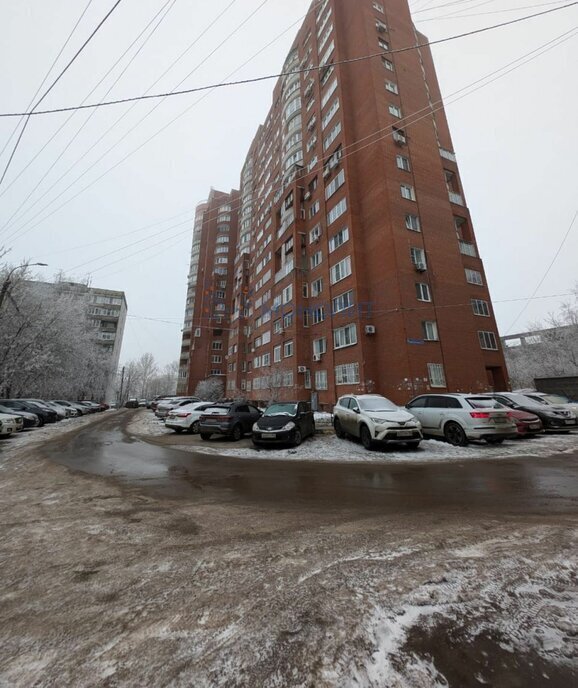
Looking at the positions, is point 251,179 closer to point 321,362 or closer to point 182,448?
point 321,362

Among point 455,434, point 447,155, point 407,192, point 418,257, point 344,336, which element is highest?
point 447,155

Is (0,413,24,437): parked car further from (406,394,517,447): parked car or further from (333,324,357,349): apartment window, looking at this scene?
(333,324,357,349): apartment window

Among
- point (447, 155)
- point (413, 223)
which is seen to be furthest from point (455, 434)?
point (447, 155)

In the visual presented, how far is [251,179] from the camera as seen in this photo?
54156 millimetres

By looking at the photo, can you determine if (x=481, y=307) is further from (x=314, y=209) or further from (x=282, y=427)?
(x=282, y=427)

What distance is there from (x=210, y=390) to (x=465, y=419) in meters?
43.8

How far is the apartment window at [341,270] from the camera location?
2361cm

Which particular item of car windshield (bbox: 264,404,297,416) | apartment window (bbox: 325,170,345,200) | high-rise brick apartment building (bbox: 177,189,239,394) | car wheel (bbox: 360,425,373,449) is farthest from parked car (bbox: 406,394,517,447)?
high-rise brick apartment building (bbox: 177,189,239,394)

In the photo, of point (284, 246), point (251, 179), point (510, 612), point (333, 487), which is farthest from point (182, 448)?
point (251, 179)

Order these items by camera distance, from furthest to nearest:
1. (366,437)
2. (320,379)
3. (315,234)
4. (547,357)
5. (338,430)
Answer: (547,357)
(315,234)
(320,379)
(338,430)
(366,437)

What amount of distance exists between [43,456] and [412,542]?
34.9 feet

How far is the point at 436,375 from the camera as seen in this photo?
19.5 metres

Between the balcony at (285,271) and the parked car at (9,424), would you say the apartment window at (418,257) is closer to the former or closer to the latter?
the balcony at (285,271)

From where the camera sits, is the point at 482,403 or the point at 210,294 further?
the point at 210,294
